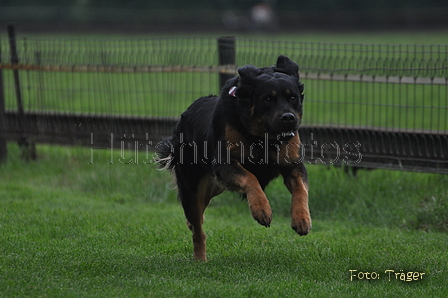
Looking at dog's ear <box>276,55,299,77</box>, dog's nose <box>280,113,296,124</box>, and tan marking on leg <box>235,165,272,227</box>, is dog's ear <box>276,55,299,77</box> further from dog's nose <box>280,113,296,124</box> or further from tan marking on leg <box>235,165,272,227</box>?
tan marking on leg <box>235,165,272,227</box>

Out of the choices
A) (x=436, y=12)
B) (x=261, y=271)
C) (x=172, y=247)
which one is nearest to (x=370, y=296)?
(x=261, y=271)

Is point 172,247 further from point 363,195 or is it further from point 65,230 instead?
point 363,195

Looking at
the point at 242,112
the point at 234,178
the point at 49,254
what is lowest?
the point at 49,254

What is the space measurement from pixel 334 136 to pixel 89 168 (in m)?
3.78

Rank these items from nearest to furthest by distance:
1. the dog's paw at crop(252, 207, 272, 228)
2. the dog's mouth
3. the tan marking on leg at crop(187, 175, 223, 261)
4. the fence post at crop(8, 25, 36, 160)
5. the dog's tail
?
the dog's paw at crop(252, 207, 272, 228), the dog's mouth, the tan marking on leg at crop(187, 175, 223, 261), the dog's tail, the fence post at crop(8, 25, 36, 160)

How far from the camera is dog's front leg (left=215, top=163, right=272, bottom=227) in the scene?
183 inches

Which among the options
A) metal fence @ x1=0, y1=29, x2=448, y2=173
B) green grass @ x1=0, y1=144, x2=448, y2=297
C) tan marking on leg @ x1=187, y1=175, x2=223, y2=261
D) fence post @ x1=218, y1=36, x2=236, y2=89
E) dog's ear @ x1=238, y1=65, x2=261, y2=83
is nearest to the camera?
green grass @ x1=0, y1=144, x2=448, y2=297

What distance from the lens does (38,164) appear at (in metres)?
10.2

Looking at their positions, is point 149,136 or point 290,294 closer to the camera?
point 290,294

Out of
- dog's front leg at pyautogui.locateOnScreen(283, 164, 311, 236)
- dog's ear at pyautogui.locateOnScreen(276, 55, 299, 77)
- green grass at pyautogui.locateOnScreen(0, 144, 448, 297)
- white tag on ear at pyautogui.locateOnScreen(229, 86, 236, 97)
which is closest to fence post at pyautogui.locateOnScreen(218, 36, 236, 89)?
green grass at pyautogui.locateOnScreen(0, 144, 448, 297)

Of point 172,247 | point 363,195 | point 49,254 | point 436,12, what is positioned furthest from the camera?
point 436,12

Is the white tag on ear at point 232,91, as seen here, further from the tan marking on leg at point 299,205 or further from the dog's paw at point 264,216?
the dog's paw at point 264,216

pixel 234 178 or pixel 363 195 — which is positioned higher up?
pixel 234 178

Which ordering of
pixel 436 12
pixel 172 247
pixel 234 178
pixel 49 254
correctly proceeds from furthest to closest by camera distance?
pixel 436 12 → pixel 172 247 → pixel 49 254 → pixel 234 178
